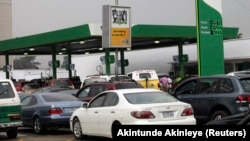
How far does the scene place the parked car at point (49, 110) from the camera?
16.5 metres

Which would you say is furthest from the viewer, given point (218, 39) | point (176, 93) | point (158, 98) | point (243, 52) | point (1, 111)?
point (243, 52)

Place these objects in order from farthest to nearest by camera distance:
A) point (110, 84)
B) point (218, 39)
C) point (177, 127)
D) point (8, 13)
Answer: point (8, 13) < point (218, 39) < point (110, 84) < point (177, 127)

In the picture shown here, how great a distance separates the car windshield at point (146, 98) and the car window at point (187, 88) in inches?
96.8

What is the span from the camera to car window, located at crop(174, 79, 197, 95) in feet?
51.3

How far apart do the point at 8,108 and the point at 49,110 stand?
5.56ft

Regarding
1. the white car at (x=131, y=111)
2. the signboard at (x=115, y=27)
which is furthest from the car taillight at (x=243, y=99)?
the signboard at (x=115, y=27)

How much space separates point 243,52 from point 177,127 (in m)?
38.1

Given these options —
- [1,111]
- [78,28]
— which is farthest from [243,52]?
[1,111]

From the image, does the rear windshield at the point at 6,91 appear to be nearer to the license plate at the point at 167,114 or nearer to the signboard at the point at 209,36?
the license plate at the point at 167,114

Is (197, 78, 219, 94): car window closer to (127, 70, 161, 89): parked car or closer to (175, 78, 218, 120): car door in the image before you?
(175, 78, 218, 120): car door

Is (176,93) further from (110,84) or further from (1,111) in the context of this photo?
(1,111)

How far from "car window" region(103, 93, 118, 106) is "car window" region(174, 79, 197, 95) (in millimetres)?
3127

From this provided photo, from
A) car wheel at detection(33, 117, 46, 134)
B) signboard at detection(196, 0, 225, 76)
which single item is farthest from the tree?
car wheel at detection(33, 117, 46, 134)

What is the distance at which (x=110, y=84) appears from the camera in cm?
1841
